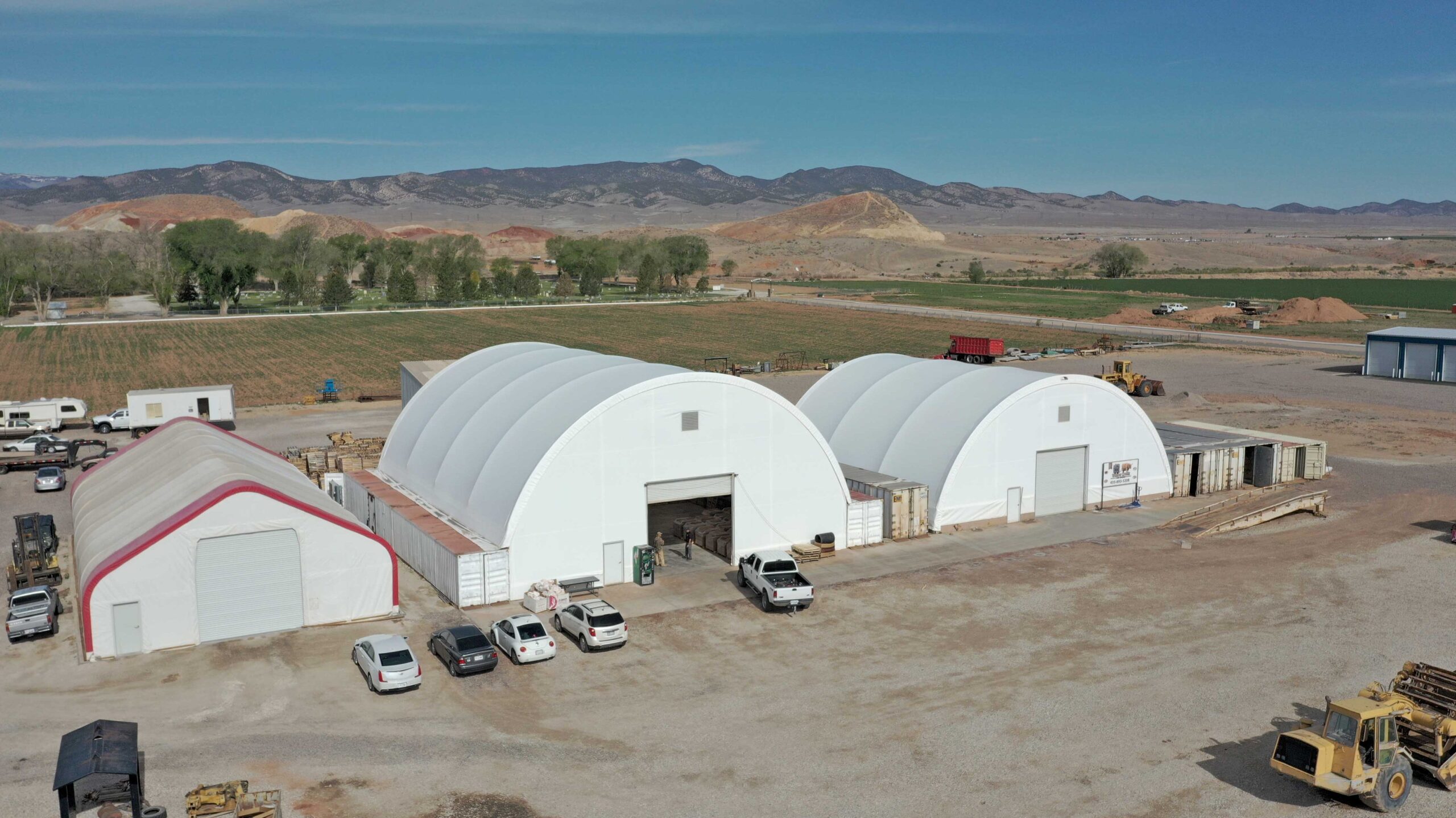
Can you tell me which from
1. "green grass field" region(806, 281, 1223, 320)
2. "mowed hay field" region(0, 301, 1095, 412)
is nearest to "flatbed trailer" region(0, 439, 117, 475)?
"mowed hay field" region(0, 301, 1095, 412)

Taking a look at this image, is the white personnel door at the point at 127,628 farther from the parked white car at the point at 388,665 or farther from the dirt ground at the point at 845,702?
the parked white car at the point at 388,665

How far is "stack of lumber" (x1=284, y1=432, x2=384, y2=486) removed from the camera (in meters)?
46.2

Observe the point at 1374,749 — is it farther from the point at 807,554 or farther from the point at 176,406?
the point at 176,406

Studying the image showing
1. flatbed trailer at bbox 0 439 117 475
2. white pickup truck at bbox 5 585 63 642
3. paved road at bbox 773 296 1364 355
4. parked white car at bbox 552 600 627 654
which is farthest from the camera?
paved road at bbox 773 296 1364 355

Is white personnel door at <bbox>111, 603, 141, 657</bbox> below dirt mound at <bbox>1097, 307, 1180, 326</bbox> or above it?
below

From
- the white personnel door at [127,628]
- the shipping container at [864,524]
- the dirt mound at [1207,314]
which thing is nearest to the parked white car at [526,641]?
the white personnel door at [127,628]

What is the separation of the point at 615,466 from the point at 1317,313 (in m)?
111

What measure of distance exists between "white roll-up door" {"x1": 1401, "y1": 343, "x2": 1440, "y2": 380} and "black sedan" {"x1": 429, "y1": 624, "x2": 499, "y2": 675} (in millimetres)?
75675

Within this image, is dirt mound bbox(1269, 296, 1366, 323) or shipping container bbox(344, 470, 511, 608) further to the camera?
dirt mound bbox(1269, 296, 1366, 323)

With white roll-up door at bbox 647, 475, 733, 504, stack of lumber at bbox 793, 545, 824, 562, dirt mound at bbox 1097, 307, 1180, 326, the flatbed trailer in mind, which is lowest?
stack of lumber at bbox 793, 545, 824, 562

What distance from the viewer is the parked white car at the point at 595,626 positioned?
2709cm

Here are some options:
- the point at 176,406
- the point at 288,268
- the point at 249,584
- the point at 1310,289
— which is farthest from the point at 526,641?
the point at 1310,289

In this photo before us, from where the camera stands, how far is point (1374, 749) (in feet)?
62.4

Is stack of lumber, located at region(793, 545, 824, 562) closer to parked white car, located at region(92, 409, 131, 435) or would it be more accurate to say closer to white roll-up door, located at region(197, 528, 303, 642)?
white roll-up door, located at region(197, 528, 303, 642)
